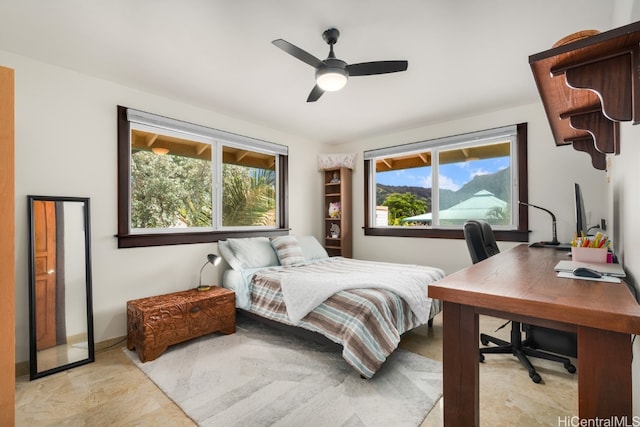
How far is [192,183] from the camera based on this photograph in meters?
3.41

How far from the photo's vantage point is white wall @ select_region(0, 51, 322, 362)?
2285mm

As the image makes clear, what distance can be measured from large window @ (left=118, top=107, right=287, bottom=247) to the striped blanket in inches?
47.2

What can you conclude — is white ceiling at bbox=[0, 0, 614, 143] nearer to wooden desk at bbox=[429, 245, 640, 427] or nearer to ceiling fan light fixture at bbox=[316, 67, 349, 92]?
ceiling fan light fixture at bbox=[316, 67, 349, 92]

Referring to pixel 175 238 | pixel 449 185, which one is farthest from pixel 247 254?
pixel 449 185

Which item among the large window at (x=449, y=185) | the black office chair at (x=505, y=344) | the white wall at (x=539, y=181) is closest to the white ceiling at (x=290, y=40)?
the white wall at (x=539, y=181)

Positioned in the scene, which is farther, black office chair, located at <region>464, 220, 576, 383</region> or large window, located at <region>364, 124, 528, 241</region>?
large window, located at <region>364, 124, 528, 241</region>

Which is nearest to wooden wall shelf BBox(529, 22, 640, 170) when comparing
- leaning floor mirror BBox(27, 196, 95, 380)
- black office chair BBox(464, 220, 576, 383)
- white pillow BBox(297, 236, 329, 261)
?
black office chair BBox(464, 220, 576, 383)

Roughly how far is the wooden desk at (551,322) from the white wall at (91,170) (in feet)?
9.38

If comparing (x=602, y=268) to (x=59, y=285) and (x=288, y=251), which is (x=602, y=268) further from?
(x=59, y=285)

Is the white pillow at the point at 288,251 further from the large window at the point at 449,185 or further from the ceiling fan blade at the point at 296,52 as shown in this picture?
the ceiling fan blade at the point at 296,52

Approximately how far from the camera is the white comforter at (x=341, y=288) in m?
2.34

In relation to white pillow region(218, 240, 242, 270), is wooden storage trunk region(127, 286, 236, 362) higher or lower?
lower

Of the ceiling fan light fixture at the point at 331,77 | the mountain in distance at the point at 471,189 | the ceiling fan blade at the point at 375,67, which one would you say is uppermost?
the ceiling fan blade at the point at 375,67

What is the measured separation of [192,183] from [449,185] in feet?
10.7
